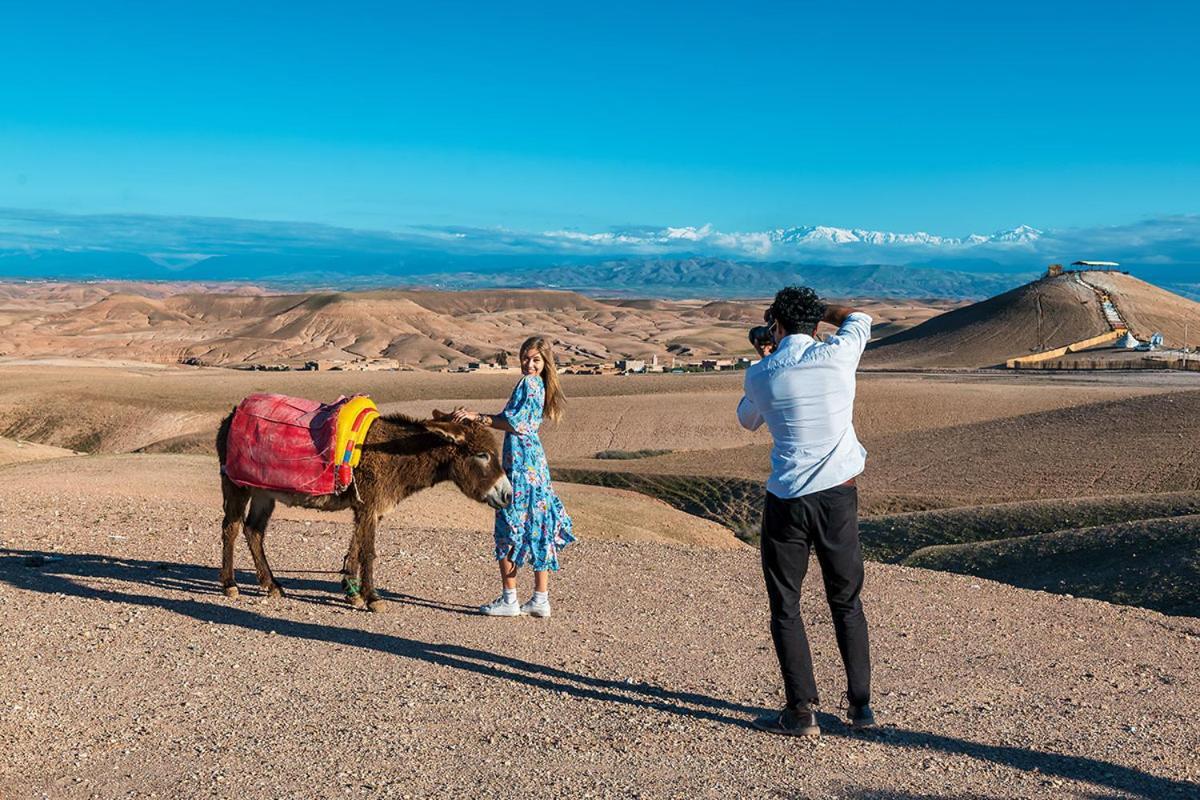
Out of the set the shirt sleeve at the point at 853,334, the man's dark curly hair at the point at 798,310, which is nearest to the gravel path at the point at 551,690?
the shirt sleeve at the point at 853,334

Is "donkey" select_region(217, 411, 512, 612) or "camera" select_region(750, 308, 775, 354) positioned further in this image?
"donkey" select_region(217, 411, 512, 612)

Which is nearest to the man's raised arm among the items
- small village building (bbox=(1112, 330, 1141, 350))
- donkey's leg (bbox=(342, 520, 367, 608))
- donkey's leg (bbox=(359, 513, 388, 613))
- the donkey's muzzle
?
the donkey's muzzle

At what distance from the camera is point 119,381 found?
60.9 m

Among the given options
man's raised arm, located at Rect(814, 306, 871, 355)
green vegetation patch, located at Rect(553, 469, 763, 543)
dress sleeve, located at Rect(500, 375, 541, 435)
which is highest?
man's raised arm, located at Rect(814, 306, 871, 355)

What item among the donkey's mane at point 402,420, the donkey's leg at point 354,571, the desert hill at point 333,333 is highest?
the donkey's mane at point 402,420

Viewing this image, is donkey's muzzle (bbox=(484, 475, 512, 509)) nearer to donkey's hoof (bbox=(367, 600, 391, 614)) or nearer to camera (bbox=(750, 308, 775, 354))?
donkey's hoof (bbox=(367, 600, 391, 614))

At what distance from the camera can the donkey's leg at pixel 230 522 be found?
10.3 metres

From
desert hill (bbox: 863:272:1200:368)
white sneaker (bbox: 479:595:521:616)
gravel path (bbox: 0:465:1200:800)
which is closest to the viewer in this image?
gravel path (bbox: 0:465:1200:800)

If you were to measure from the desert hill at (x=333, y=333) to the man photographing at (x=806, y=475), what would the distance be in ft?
324

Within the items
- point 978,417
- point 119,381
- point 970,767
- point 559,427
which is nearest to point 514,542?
point 970,767

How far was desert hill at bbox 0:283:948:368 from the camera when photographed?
111 m

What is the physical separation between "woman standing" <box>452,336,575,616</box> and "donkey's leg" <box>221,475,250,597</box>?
2415mm

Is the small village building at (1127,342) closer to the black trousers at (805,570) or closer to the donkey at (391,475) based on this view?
the donkey at (391,475)

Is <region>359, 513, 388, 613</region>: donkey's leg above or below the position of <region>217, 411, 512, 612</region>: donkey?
below
